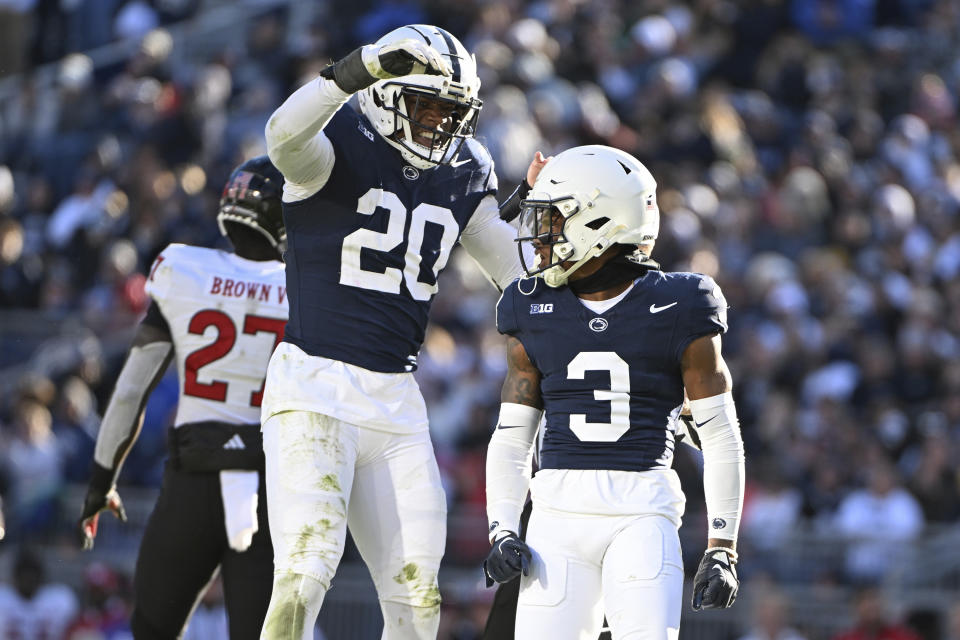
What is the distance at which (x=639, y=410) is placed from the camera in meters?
5.18

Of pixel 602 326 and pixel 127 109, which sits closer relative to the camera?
pixel 602 326

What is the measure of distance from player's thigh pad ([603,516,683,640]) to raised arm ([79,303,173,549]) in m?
2.31

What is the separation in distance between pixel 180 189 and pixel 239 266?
22.8 feet

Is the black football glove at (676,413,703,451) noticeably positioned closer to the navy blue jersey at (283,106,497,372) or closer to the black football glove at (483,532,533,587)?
the black football glove at (483,532,533,587)

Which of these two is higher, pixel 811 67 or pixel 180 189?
pixel 811 67

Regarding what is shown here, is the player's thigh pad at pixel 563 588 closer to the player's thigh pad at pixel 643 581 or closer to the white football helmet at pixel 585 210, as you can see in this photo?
the player's thigh pad at pixel 643 581

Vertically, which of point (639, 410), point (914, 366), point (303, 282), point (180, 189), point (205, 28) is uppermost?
point (205, 28)

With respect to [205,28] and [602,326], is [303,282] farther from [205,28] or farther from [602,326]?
[205,28]

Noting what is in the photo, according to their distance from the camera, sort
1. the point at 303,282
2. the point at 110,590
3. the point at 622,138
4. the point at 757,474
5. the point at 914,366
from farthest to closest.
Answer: the point at 622,138
the point at 914,366
the point at 757,474
the point at 110,590
the point at 303,282

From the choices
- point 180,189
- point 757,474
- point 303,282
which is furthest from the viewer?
point 180,189

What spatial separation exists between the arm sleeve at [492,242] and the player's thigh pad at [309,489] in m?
1.02

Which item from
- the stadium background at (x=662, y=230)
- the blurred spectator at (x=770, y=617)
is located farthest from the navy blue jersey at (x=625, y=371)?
the blurred spectator at (x=770, y=617)

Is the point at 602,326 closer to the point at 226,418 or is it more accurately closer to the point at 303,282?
the point at 303,282

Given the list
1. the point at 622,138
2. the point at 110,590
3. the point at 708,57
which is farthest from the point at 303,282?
the point at 708,57
